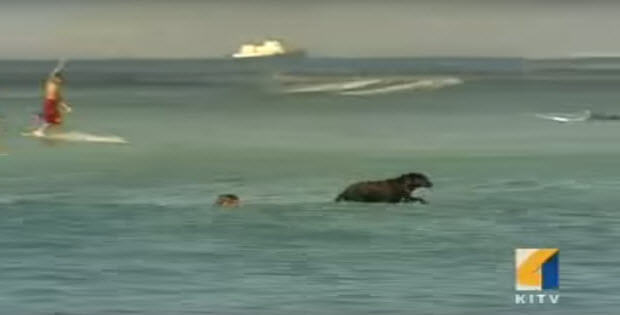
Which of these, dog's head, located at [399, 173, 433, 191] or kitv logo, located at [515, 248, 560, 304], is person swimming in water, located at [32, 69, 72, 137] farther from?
kitv logo, located at [515, 248, 560, 304]

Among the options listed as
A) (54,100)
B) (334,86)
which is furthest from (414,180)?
(54,100)

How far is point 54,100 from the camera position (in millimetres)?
2672

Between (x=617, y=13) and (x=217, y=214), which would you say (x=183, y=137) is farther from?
(x=617, y=13)

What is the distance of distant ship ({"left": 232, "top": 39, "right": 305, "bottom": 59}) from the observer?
8.79 ft

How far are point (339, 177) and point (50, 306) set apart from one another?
1.11 feet

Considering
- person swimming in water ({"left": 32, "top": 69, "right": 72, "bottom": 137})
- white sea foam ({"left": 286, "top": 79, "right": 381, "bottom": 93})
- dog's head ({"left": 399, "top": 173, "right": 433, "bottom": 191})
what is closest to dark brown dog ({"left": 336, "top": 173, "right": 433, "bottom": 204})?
dog's head ({"left": 399, "top": 173, "right": 433, "bottom": 191})

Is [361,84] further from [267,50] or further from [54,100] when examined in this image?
[54,100]

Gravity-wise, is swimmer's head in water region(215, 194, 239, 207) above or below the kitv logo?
above

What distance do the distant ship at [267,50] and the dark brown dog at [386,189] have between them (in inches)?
6.2

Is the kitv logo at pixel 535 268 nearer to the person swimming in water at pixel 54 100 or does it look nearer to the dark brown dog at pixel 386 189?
the dark brown dog at pixel 386 189

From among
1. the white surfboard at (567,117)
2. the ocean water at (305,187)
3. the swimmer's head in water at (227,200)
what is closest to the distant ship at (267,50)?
the ocean water at (305,187)

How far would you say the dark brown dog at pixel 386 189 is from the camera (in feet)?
8.79

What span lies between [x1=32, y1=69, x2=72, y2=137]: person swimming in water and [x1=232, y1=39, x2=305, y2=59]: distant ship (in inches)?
7.4

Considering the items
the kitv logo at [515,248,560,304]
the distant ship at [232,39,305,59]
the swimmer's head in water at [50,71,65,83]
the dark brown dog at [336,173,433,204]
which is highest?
the distant ship at [232,39,305,59]
